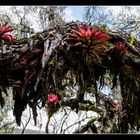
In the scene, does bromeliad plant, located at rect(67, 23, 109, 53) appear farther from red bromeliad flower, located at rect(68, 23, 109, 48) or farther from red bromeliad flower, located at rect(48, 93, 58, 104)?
red bromeliad flower, located at rect(48, 93, 58, 104)

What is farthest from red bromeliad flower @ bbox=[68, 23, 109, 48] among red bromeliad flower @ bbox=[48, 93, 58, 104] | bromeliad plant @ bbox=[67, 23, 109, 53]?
red bromeliad flower @ bbox=[48, 93, 58, 104]

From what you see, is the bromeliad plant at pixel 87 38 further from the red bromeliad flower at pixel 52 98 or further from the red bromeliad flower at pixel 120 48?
the red bromeliad flower at pixel 52 98

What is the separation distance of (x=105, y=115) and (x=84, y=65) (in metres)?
1.80

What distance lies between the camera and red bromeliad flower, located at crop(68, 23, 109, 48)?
1262 millimetres

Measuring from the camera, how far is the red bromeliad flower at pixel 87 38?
4.14 feet

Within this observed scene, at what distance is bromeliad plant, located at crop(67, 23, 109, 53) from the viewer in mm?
1261

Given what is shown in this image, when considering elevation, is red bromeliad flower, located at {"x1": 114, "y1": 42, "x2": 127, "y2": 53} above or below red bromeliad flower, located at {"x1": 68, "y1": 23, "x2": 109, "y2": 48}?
below

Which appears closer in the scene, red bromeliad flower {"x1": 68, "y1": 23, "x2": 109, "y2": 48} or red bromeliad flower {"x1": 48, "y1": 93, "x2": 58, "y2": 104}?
red bromeliad flower {"x1": 68, "y1": 23, "x2": 109, "y2": 48}

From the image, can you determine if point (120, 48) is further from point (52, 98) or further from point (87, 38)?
point (52, 98)

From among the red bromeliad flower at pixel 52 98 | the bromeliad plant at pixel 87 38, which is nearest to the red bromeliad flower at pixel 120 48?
the bromeliad plant at pixel 87 38

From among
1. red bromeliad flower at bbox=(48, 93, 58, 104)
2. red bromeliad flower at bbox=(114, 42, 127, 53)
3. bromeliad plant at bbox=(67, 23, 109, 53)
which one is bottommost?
red bromeliad flower at bbox=(48, 93, 58, 104)

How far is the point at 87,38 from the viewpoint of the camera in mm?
1271

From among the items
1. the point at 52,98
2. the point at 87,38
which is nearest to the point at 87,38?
the point at 87,38

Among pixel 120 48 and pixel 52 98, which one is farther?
pixel 52 98
